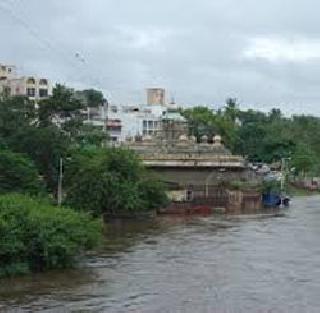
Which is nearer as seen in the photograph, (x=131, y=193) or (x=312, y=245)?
(x=312, y=245)

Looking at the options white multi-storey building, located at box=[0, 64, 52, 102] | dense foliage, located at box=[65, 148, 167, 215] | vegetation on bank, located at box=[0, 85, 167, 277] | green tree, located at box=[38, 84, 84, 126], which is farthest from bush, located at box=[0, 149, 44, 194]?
white multi-storey building, located at box=[0, 64, 52, 102]

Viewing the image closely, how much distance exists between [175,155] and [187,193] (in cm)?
435

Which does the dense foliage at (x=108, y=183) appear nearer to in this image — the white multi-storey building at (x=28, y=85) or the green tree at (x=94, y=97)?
the white multi-storey building at (x=28, y=85)

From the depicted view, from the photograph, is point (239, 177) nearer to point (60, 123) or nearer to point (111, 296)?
point (60, 123)

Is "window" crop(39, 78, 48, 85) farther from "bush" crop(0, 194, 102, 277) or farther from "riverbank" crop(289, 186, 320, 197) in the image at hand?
"bush" crop(0, 194, 102, 277)

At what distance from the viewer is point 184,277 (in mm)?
31125

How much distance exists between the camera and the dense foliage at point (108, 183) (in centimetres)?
5397

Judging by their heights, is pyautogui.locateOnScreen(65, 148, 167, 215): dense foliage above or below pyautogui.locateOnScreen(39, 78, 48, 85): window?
below

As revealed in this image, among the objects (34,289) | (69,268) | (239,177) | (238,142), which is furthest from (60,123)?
(238,142)

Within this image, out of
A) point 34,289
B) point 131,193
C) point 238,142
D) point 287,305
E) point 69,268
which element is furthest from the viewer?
point 238,142

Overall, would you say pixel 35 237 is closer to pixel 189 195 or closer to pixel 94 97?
pixel 189 195

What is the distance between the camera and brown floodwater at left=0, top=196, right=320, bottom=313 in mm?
25516

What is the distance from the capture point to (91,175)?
54812mm

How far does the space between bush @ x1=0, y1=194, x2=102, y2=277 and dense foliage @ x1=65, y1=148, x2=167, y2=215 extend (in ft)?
66.4
